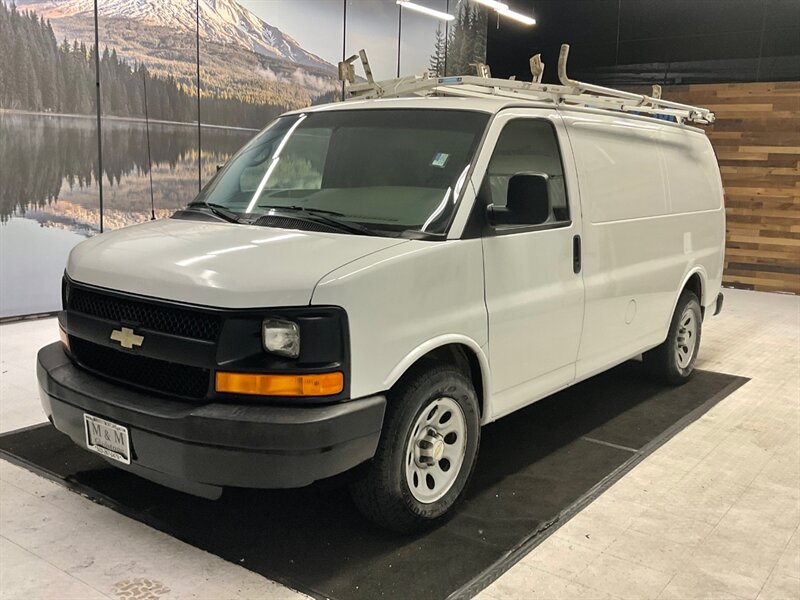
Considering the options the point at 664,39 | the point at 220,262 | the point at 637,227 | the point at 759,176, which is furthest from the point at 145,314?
the point at 664,39

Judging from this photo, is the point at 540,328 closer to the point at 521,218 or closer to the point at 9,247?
the point at 521,218

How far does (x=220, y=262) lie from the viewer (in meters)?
2.79

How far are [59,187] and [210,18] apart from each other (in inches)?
116

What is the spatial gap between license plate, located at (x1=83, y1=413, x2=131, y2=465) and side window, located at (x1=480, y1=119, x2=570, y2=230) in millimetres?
1857

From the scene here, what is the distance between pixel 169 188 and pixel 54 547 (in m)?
6.65

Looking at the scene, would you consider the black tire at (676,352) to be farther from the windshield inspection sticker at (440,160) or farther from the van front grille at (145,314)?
the van front grille at (145,314)

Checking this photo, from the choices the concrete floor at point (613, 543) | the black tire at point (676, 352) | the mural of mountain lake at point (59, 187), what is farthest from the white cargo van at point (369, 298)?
the mural of mountain lake at point (59, 187)

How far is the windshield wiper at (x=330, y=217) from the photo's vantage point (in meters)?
3.17

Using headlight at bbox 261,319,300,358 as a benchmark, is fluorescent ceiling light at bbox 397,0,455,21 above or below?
above

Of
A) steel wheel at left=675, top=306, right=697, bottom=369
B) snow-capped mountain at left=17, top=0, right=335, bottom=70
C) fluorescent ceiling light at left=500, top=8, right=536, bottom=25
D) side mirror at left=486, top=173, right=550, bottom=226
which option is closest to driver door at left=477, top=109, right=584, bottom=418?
side mirror at left=486, top=173, right=550, bottom=226

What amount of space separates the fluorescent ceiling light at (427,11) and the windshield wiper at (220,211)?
9.15 meters

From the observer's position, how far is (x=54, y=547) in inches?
121

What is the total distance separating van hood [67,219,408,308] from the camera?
2637 mm

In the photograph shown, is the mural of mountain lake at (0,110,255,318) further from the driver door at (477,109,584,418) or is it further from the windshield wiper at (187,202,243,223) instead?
the driver door at (477,109,584,418)
